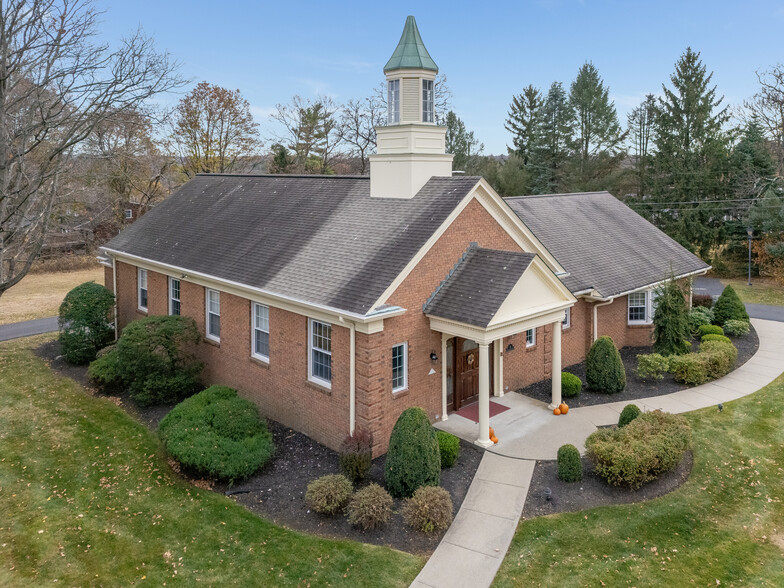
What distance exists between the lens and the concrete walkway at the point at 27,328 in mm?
26125

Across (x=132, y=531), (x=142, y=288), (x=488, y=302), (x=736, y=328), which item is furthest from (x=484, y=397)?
(x=736, y=328)

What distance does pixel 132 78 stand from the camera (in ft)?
57.0

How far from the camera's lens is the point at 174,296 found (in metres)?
20.3

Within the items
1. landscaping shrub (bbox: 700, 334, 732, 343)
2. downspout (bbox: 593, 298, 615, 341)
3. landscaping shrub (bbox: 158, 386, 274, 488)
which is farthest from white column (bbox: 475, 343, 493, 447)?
landscaping shrub (bbox: 700, 334, 732, 343)

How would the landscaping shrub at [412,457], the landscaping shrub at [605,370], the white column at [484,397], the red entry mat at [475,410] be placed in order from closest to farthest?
the landscaping shrub at [412,457] < the white column at [484,397] < the red entry mat at [475,410] < the landscaping shrub at [605,370]

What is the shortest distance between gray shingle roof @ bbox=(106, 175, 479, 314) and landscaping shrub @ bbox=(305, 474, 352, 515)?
12.0ft

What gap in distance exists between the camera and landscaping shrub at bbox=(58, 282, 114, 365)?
69.5ft

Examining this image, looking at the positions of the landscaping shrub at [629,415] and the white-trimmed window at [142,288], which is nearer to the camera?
the landscaping shrub at [629,415]

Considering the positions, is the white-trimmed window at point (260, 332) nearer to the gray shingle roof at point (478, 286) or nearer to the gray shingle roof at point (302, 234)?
the gray shingle roof at point (302, 234)

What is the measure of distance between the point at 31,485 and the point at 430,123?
13445 mm

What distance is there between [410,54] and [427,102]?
4.51 feet

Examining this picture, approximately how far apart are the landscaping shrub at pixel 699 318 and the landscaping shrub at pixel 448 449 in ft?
50.0

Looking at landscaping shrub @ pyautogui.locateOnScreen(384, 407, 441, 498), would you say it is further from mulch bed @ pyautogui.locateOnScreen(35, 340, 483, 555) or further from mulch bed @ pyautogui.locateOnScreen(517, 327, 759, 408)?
mulch bed @ pyautogui.locateOnScreen(517, 327, 759, 408)

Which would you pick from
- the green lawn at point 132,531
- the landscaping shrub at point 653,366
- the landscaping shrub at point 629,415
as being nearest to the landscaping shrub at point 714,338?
the landscaping shrub at point 653,366
